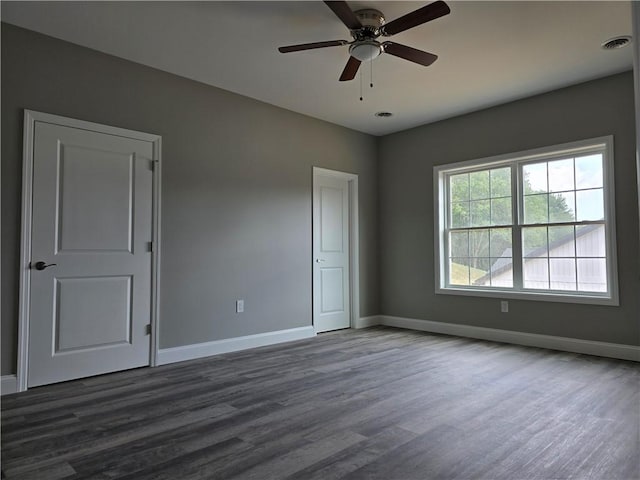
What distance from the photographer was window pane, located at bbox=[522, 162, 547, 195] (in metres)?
4.59

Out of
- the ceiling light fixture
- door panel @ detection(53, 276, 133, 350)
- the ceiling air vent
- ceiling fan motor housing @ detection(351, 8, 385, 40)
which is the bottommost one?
door panel @ detection(53, 276, 133, 350)

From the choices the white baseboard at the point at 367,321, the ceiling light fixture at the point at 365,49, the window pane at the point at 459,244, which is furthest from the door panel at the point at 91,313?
the window pane at the point at 459,244

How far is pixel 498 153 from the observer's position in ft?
16.0

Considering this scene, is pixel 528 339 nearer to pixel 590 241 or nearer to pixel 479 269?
pixel 479 269

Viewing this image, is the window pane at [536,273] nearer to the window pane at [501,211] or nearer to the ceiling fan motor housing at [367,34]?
the window pane at [501,211]

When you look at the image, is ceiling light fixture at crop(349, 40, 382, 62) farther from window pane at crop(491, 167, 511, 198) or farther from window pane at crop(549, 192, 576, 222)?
window pane at crop(549, 192, 576, 222)

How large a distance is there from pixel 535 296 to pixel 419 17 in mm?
3296

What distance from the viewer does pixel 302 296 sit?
5.06 metres

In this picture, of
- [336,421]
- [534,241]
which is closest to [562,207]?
[534,241]

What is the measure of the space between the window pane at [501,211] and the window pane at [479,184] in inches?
5.9

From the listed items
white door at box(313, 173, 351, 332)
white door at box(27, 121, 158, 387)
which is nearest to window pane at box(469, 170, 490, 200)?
white door at box(313, 173, 351, 332)

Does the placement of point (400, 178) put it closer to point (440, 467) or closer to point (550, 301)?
point (550, 301)

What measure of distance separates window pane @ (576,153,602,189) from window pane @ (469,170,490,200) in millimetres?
998

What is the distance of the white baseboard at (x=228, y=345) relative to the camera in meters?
3.88
